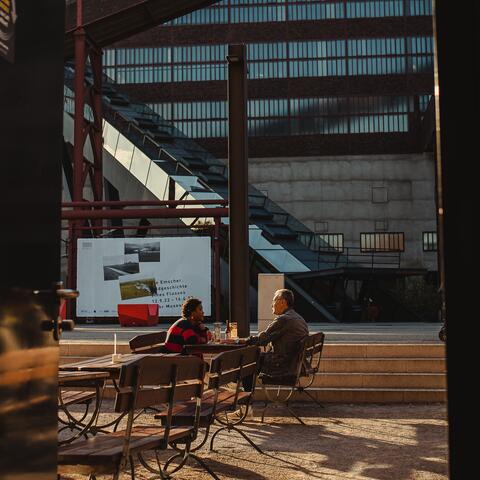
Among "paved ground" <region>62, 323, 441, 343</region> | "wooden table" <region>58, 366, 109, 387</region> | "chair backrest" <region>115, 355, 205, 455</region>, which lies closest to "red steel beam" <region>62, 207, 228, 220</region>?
"paved ground" <region>62, 323, 441, 343</region>

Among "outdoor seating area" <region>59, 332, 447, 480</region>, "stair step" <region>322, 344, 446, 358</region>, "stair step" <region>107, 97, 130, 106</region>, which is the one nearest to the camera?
"outdoor seating area" <region>59, 332, 447, 480</region>

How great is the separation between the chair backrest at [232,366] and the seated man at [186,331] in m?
1.17

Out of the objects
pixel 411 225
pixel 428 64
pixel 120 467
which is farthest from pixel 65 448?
pixel 428 64

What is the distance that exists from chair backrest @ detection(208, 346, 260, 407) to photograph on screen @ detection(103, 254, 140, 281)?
1449cm

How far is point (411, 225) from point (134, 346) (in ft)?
97.1

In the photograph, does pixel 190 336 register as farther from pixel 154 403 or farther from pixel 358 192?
pixel 358 192

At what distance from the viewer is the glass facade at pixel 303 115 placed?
3741cm

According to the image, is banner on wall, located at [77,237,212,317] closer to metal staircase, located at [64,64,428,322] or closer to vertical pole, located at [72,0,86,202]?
metal staircase, located at [64,64,428,322]

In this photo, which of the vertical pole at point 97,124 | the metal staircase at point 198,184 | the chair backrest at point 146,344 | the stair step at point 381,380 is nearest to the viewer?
the chair backrest at point 146,344

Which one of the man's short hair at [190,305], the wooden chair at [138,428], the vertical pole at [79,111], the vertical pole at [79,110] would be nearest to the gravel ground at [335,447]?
the wooden chair at [138,428]

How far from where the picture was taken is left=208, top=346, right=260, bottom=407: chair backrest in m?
5.44

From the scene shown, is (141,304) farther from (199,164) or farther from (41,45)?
(41,45)

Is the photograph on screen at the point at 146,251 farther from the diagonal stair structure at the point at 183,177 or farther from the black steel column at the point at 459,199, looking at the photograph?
the black steel column at the point at 459,199

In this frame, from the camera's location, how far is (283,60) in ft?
126
